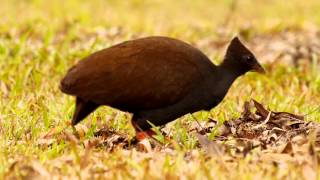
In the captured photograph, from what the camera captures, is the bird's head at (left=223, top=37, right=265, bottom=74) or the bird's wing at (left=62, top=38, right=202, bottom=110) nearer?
the bird's wing at (left=62, top=38, right=202, bottom=110)

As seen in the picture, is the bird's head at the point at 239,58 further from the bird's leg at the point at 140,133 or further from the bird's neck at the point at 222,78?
the bird's leg at the point at 140,133

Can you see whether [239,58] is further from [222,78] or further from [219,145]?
[219,145]

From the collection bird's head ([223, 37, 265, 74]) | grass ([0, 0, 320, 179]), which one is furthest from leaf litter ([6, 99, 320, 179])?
bird's head ([223, 37, 265, 74])

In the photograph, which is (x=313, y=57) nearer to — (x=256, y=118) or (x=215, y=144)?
(x=256, y=118)

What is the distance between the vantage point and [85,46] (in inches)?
374

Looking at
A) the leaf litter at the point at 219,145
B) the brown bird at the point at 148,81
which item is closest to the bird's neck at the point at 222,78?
the brown bird at the point at 148,81

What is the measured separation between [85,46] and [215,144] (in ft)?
15.8

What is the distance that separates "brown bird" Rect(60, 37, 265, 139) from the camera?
17.4 ft

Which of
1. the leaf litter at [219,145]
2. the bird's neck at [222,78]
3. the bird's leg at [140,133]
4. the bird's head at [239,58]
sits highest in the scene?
the bird's head at [239,58]

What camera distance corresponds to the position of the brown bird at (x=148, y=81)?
5.30 metres

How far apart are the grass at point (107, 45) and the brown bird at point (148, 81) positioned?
0.26 meters

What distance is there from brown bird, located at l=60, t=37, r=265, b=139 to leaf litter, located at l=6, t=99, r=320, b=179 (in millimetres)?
202

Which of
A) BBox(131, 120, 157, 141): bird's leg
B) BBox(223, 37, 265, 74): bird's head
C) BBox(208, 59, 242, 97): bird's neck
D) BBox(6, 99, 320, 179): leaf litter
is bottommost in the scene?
BBox(6, 99, 320, 179): leaf litter

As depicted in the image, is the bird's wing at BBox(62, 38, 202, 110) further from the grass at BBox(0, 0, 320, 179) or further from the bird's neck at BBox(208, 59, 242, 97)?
the grass at BBox(0, 0, 320, 179)
